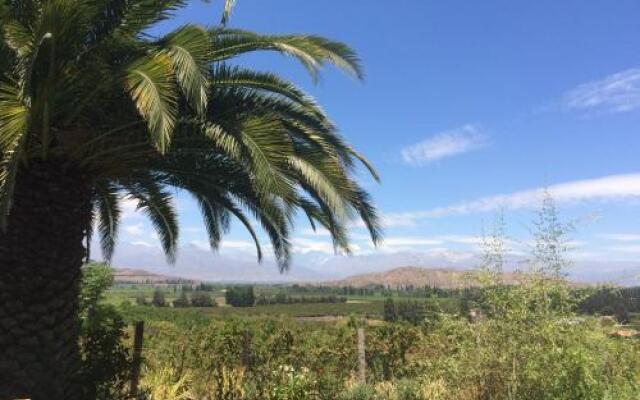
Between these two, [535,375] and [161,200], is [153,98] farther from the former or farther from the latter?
[535,375]

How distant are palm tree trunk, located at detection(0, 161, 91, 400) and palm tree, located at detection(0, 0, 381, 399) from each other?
0.01 meters

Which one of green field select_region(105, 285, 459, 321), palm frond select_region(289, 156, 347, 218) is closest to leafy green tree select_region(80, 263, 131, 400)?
palm frond select_region(289, 156, 347, 218)

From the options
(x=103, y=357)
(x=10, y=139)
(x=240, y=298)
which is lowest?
(x=240, y=298)

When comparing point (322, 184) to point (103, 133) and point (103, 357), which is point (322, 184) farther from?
point (103, 357)

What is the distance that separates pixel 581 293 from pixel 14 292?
24.9 ft

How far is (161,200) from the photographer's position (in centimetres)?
1103

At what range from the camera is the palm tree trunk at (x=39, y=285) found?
730 centimetres

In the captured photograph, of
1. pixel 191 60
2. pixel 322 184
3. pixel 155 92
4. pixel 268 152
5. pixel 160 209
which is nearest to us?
pixel 155 92

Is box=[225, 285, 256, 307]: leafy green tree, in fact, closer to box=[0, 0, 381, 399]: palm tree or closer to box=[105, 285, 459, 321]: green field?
box=[105, 285, 459, 321]: green field

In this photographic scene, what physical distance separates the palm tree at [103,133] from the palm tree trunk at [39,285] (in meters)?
0.01

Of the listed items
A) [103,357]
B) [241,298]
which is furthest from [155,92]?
[241,298]

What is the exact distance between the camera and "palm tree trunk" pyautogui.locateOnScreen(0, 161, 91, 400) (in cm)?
730

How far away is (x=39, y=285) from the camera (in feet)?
24.6

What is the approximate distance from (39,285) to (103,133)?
2.07 meters
